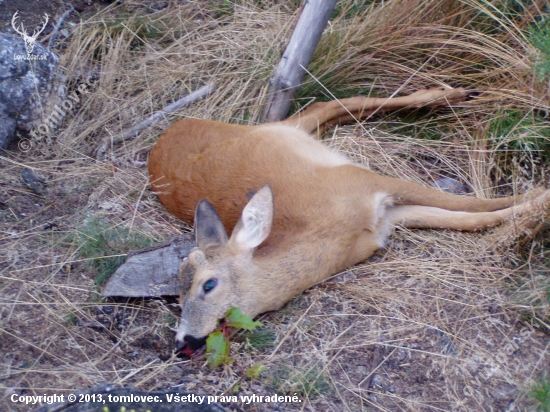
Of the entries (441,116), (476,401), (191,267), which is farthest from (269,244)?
(441,116)

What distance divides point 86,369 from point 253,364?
0.82 m

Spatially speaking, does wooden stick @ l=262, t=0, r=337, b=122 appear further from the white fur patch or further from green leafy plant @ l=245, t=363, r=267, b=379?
green leafy plant @ l=245, t=363, r=267, b=379

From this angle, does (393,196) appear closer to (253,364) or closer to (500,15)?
(253,364)

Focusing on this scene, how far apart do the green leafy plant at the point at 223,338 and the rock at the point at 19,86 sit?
2876mm

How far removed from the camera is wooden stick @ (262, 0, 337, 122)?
4.79 metres

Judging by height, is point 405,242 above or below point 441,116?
below

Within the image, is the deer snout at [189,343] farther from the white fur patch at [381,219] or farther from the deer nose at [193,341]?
the white fur patch at [381,219]

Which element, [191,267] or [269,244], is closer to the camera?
[191,267]

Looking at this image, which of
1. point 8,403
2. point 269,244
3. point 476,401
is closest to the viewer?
point 8,403

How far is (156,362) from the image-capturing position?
3.20 metres

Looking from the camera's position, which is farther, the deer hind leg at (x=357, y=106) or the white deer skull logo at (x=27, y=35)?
the white deer skull logo at (x=27, y=35)

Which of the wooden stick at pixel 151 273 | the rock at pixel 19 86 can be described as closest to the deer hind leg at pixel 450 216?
the wooden stick at pixel 151 273

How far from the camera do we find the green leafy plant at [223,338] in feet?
10.3

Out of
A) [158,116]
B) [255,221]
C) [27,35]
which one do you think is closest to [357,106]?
[158,116]
